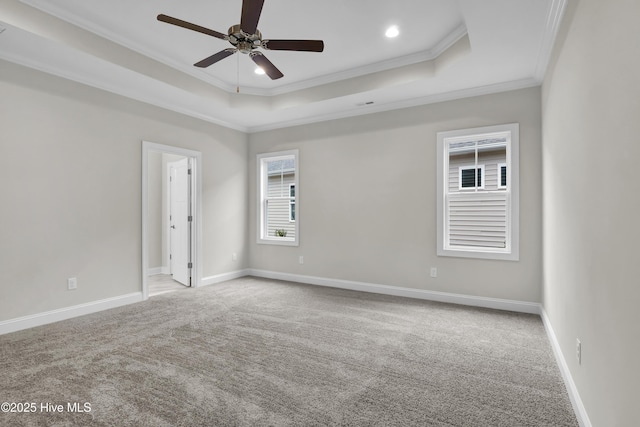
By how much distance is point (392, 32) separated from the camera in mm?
3512

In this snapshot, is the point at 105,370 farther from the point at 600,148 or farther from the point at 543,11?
the point at 543,11

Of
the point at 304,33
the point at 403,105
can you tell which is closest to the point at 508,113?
the point at 403,105

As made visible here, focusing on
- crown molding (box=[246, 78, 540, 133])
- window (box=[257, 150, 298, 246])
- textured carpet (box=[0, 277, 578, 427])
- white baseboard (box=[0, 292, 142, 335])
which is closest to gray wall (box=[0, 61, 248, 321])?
white baseboard (box=[0, 292, 142, 335])

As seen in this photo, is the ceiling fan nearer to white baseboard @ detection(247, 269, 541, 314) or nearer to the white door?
→ the white door

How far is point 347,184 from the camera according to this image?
5328 mm

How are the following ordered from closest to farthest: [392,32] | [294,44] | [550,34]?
[294,44] → [550,34] → [392,32]

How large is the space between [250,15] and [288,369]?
8.58 ft

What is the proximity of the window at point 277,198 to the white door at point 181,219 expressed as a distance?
131 centimetres

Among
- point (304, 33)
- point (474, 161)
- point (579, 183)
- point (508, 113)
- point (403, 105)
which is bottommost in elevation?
point (579, 183)

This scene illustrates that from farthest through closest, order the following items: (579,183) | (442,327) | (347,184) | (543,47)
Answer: (347,184) < (442,327) < (543,47) < (579,183)

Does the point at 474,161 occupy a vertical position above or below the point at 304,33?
below

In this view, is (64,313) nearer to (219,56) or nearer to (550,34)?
(219,56)

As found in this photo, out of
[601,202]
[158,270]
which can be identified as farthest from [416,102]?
[158,270]

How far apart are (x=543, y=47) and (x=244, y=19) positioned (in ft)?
9.16
